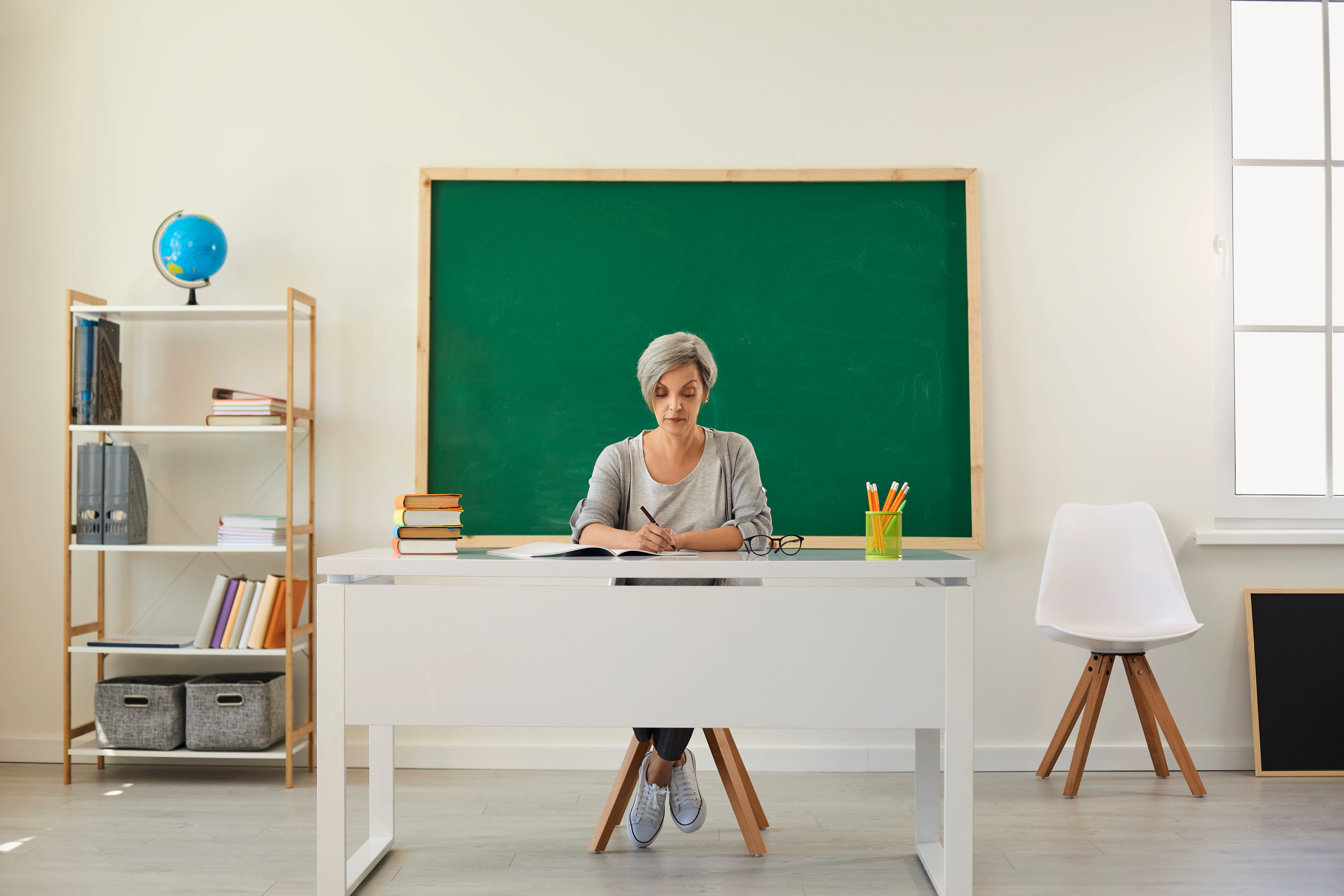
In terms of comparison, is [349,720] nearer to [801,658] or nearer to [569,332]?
[801,658]

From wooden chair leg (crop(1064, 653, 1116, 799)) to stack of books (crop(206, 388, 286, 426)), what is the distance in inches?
109

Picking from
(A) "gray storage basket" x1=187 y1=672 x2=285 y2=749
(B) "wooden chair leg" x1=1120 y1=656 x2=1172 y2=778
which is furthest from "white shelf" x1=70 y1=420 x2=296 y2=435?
(B) "wooden chair leg" x1=1120 y1=656 x2=1172 y2=778

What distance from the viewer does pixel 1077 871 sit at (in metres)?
2.27

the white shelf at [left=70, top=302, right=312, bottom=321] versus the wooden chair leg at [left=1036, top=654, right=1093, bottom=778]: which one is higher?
the white shelf at [left=70, top=302, right=312, bottom=321]

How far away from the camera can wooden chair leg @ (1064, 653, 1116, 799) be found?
115 inches

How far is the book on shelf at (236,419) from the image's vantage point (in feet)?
10.1

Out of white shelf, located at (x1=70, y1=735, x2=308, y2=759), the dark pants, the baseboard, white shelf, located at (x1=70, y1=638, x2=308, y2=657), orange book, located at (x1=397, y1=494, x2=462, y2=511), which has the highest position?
orange book, located at (x1=397, y1=494, x2=462, y2=511)

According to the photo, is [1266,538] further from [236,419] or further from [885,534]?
[236,419]

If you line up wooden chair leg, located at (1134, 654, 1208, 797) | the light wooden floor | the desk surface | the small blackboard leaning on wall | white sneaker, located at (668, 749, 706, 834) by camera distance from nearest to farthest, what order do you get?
the desk surface
the light wooden floor
white sneaker, located at (668, 749, 706, 834)
wooden chair leg, located at (1134, 654, 1208, 797)
the small blackboard leaning on wall

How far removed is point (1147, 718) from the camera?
9.92 feet

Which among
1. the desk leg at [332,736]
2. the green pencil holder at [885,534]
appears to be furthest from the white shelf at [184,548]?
the green pencil holder at [885,534]

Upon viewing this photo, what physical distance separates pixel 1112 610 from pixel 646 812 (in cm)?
175

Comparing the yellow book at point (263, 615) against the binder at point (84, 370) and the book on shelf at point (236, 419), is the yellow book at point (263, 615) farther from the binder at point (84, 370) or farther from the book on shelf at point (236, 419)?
the binder at point (84, 370)

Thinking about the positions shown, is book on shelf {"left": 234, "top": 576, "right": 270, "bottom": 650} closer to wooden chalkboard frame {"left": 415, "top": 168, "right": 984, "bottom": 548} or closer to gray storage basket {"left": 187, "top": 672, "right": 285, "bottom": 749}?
gray storage basket {"left": 187, "top": 672, "right": 285, "bottom": 749}
